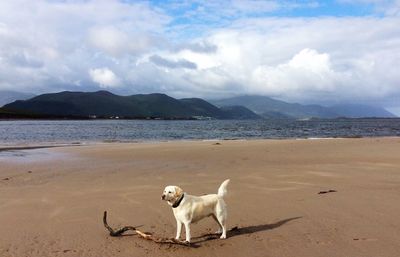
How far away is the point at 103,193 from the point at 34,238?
12.0ft

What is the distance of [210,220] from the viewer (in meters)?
8.58

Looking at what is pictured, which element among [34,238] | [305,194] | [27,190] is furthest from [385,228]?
[27,190]

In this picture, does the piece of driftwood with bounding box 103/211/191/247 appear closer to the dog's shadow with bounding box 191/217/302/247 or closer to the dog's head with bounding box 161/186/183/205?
the dog's shadow with bounding box 191/217/302/247

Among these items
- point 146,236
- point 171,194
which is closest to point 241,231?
point 171,194

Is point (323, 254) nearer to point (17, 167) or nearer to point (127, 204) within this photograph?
point (127, 204)

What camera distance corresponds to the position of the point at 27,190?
36.9 feet

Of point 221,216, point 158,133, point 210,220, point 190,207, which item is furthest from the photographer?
point 158,133

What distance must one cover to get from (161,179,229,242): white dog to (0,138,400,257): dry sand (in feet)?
1.18

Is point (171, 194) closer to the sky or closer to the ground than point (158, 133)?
closer to the sky

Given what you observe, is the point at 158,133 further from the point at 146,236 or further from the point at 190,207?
the point at 146,236

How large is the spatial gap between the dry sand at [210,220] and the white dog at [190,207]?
1.18 feet

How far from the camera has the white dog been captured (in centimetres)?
711

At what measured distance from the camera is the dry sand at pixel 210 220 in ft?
22.2

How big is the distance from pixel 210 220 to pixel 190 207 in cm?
148
